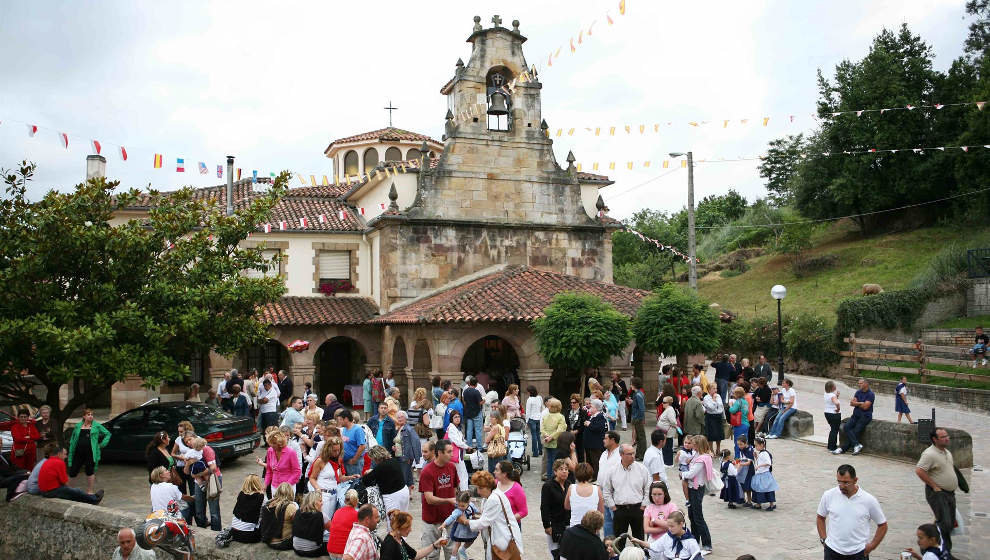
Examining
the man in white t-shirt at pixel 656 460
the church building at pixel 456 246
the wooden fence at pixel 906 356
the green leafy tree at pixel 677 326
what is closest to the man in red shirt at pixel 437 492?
the man in white t-shirt at pixel 656 460

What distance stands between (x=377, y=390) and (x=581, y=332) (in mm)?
6527

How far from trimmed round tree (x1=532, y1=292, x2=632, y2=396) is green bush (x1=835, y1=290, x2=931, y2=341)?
13704 millimetres

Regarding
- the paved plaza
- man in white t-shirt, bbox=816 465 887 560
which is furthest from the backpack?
man in white t-shirt, bbox=816 465 887 560

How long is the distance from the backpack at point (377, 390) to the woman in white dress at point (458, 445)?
339 inches

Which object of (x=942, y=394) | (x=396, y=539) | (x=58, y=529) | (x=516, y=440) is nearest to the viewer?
(x=396, y=539)

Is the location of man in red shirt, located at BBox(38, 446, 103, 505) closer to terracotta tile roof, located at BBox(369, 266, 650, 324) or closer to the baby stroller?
the baby stroller

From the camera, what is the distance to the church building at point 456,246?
80.9 ft

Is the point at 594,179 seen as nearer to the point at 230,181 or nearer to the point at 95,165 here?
the point at 230,181

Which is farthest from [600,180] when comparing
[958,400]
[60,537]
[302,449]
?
[60,537]

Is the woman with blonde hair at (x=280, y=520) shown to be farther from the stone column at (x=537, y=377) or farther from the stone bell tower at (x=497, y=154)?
the stone bell tower at (x=497, y=154)

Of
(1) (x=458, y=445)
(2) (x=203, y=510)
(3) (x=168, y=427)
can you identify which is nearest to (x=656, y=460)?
(1) (x=458, y=445)

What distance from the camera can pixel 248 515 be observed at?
30.5 feet

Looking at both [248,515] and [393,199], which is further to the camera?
[393,199]

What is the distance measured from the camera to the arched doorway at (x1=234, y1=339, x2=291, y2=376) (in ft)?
89.5
